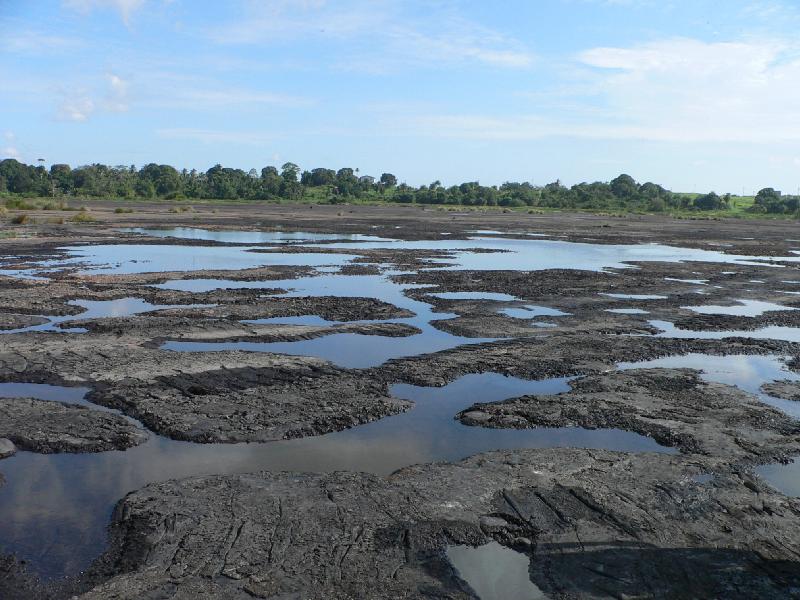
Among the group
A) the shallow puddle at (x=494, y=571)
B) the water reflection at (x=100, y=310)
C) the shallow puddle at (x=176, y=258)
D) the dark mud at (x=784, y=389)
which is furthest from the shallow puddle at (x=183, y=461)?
the shallow puddle at (x=176, y=258)

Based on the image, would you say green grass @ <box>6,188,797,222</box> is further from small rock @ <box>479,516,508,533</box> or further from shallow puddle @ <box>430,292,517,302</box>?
small rock @ <box>479,516,508,533</box>

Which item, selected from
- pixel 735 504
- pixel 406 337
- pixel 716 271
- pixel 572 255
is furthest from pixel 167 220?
pixel 735 504

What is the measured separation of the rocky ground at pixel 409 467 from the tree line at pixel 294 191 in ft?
313

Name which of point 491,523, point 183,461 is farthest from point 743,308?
point 183,461

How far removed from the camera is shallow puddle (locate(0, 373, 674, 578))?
22.9ft

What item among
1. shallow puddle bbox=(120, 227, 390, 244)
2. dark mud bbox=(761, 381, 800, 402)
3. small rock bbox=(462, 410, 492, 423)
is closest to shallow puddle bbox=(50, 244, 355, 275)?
shallow puddle bbox=(120, 227, 390, 244)

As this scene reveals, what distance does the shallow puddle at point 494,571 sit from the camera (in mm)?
6250

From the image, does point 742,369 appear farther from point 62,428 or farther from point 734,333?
point 62,428

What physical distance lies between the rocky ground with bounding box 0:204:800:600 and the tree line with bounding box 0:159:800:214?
95288 mm

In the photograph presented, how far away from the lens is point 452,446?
972cm

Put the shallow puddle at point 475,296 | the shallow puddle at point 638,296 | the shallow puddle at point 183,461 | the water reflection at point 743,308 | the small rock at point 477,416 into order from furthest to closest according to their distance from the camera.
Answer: the shallow puddle at point 638,296 < the shallow puddle at point 475,296 < the water reflection at point 743,308 < the small rock at point 477,416 < the shallow puddle at point 183,461

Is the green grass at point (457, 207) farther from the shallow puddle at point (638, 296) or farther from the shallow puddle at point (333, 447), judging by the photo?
the shallow puddle at point (333, 447)

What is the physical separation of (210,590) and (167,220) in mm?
56314

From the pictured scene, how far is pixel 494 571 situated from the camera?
21.6 ft
